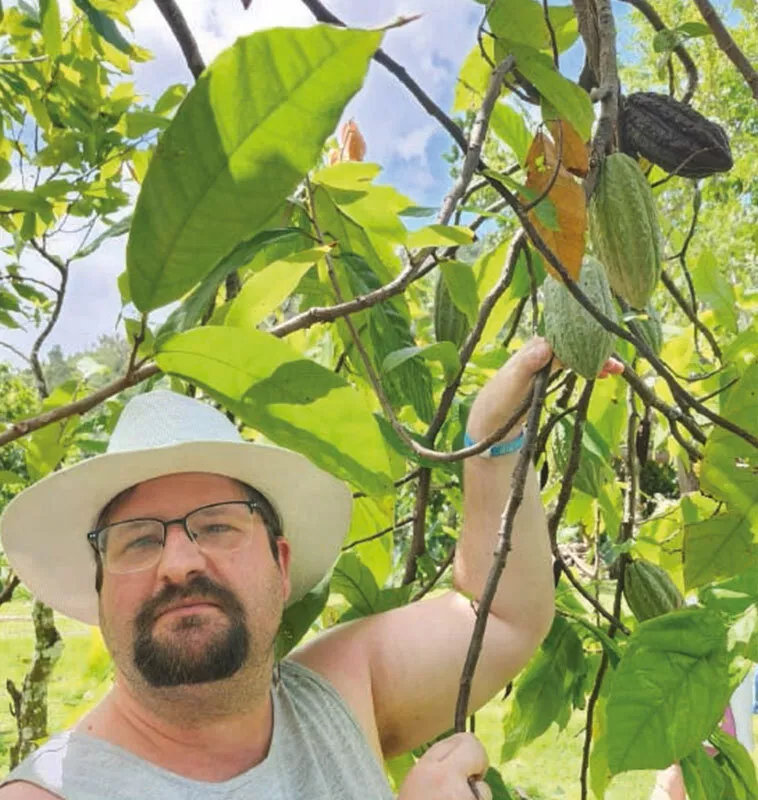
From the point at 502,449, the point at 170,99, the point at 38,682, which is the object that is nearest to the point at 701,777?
the point at 502,449

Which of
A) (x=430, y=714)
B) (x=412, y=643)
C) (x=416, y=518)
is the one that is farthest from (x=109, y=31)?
(x=430, y=714)

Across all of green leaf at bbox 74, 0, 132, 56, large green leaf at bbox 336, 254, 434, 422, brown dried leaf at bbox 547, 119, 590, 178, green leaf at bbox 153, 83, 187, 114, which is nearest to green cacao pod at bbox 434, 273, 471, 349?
large green leaf at bbox 336, 254, 434, 422

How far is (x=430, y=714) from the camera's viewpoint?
139 centimetres

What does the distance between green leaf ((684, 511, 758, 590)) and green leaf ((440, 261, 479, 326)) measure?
492 millimetres

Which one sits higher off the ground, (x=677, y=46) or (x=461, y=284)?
(x=677, y=46)

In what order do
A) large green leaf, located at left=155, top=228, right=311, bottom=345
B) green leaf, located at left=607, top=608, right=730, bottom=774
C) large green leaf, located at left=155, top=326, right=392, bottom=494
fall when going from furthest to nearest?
green leaf, located at left=607, top=608, right=730, bottom=774
large green leaf, located at left=155, top=228, right=311, bottom=345
large green leaf, located at left=155, top=326, right=392, bottom=494

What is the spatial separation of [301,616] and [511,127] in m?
0.75

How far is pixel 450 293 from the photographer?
3.87 ft

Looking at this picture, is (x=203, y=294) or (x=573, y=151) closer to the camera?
(x=203, y=294)

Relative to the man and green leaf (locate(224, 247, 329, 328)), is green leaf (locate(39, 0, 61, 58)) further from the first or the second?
green leaf (locate(224, 247, 329, 328))

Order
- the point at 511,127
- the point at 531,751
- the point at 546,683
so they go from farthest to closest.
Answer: the point at 531,751
the point at 546,683
the point at 511,127

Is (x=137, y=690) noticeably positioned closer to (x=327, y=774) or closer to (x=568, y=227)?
(x=327, y=774)

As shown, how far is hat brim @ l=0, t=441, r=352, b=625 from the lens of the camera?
120 cm

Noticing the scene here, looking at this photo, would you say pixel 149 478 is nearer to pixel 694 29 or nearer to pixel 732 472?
pixel 732 472
